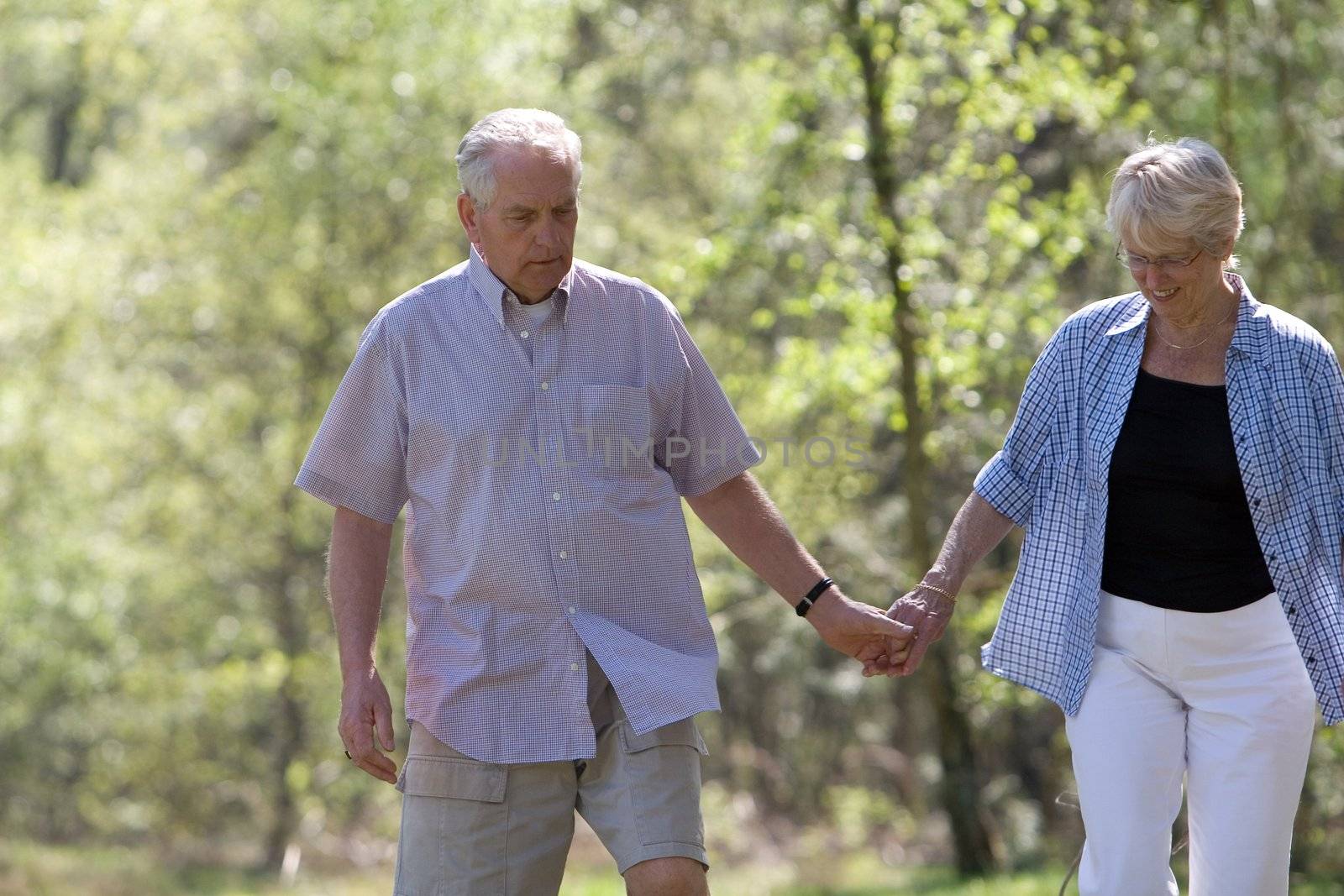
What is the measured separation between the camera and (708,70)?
48.0 ft

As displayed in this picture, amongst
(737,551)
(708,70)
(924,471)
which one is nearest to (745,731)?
(708,70)

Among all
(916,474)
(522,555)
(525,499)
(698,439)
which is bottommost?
(916,474)

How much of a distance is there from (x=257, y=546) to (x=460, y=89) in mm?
4635

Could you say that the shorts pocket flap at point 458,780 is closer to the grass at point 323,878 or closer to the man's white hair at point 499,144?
the man's white hair at point 499,144

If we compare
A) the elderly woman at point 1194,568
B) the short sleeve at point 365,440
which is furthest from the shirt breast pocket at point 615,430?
the elderly woman at point 1194,568

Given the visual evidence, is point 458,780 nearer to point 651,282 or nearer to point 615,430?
point 615,430

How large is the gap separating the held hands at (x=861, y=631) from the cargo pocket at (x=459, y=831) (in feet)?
2.80

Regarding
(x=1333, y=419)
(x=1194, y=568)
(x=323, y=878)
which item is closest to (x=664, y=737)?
(x=1194, y=568)

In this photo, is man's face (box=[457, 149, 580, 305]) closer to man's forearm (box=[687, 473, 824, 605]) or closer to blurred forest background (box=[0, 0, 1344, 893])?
man's forearm (box=[687, 473, 824, 605])

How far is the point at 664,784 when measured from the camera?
3.33m

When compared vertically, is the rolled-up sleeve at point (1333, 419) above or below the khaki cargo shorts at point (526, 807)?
above

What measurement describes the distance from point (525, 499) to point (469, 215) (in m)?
0.62

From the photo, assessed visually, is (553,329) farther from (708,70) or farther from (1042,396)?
(708,70)

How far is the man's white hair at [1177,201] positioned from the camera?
3.22m
